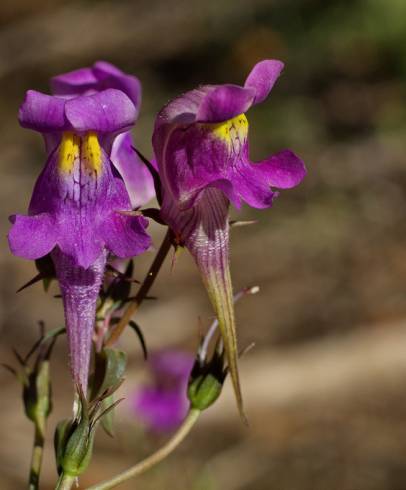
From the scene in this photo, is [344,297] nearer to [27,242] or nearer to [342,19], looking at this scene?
[342,19]

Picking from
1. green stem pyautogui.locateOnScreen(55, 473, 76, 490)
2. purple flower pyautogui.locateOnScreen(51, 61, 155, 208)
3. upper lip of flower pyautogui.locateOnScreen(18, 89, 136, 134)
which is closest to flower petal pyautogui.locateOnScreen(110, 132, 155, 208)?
purple flower pyautogui.locateOnScreen(51, 61, 155, 208)

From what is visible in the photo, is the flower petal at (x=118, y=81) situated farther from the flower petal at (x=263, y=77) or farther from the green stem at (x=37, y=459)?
the green stem at (x=37, y=459)

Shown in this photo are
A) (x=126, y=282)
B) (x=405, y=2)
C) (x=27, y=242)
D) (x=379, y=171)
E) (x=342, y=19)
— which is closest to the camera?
(x=27, y=242)

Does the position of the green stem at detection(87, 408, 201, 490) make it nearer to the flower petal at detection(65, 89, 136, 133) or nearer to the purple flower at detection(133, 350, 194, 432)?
the flower petal at detection(65, 89, 136, 133)

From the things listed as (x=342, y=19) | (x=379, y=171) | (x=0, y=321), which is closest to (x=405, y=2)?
(x=342, y=19)

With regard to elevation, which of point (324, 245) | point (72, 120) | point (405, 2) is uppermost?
point (72, 120)

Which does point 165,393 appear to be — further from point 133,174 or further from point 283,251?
point 283,251

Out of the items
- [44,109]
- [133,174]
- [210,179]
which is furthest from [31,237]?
[133,174]
